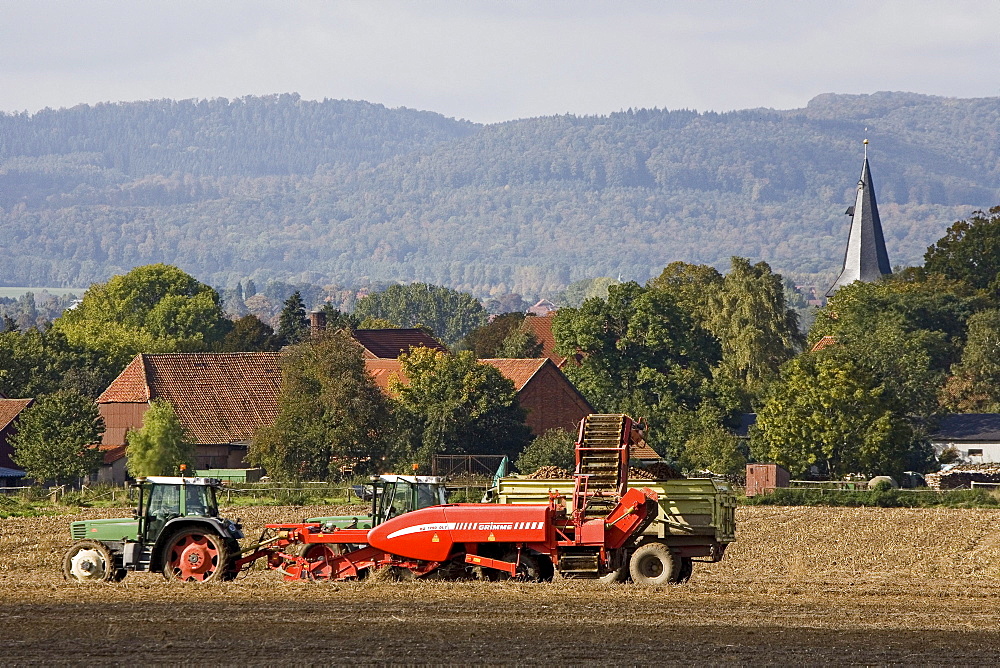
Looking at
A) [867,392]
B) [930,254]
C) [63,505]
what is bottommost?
[63,505]

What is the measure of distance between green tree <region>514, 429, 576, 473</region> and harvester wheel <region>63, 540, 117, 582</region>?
46545 millimetres

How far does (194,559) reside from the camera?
2883cm

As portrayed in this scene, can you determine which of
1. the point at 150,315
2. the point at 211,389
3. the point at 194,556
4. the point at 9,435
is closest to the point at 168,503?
the point at 194,556

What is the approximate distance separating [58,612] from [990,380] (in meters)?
92.2

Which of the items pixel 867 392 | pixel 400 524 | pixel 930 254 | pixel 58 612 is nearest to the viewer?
pixel 58 612

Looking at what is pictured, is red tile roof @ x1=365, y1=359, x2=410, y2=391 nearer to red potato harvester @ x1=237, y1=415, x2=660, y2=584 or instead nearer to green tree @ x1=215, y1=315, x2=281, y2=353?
green tree @ x1=215, y1=315, x2=281, y2=353

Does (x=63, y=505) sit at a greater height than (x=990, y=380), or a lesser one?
lesser

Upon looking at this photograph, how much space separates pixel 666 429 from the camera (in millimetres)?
88562

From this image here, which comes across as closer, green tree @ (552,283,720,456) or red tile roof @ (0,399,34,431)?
green tree @ (552,283,720,456)

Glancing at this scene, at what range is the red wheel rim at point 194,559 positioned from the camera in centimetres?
2878

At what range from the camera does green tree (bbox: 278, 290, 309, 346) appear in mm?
128750

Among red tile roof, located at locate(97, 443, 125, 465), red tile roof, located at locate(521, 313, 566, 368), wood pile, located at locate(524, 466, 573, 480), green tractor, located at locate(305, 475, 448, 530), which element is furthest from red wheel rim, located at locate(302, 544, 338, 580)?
red tile roof, located at locate(521, 313, 566, 368)

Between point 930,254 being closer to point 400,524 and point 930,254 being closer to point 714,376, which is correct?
point 714,376

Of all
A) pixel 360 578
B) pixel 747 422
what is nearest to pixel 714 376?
pixel 747 422
